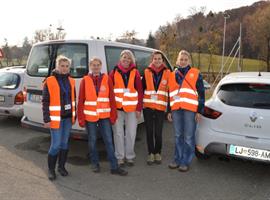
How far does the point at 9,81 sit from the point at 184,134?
5099 millimetres

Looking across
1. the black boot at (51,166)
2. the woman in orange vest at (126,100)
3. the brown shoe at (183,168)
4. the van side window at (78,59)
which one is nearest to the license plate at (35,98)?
the van side window at (78,59)

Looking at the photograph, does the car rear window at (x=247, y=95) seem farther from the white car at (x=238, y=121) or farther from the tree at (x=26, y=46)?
the tree at (x=26, y=46)

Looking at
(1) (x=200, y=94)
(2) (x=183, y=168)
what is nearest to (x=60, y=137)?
(2) (x=183, y=168)

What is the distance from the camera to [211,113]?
487 centimetres

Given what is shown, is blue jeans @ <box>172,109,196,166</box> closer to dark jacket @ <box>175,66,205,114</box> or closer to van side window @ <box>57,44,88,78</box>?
dark jacket @ <box>175,66,205,114</box>

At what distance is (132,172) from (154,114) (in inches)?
A: 39.8

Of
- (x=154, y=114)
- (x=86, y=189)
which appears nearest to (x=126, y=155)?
(x=154, y=114)

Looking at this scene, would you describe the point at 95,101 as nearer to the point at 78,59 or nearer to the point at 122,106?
the point at 122,106

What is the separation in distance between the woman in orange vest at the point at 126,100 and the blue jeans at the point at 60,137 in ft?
2.67

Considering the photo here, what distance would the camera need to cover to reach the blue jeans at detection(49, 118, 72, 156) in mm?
4648

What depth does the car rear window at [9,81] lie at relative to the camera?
26.3 ft

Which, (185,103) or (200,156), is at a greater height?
(185,103)

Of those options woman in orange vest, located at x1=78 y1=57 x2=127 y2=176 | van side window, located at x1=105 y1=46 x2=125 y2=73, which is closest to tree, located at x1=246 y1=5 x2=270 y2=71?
van side window, located at x1=105 y1=46 x2=125 y2=73

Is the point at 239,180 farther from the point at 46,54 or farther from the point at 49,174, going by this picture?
the point at 46,54
